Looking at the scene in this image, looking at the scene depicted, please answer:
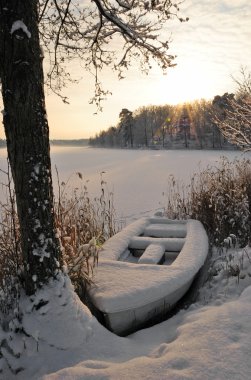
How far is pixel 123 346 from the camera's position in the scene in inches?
100

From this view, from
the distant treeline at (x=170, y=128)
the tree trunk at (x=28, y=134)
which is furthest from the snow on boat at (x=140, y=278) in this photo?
the distant treeline at (x=170, y=128)

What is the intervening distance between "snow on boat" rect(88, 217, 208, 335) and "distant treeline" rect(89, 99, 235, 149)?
51.6 metres

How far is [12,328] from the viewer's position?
2.61 m

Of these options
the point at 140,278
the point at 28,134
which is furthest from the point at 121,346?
the point at 28,134

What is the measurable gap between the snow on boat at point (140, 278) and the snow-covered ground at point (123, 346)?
0.17 metres

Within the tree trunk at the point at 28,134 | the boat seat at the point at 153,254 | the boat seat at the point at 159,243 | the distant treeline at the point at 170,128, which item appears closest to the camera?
the tree trunk at the point at 28,134

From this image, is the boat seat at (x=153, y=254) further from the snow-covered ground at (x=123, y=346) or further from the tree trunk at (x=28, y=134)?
the tree trunk at (x=28, y=134)

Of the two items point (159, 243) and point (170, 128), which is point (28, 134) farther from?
point (170, 128)

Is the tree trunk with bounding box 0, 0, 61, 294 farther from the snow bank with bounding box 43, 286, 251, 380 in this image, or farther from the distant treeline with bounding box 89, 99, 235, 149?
the distant treeline with bounding box 89, 99, 235, 149

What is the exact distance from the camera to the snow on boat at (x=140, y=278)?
2.88m

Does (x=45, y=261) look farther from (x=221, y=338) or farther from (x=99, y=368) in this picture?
(x=221, y=338)

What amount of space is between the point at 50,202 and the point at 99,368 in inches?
49.1

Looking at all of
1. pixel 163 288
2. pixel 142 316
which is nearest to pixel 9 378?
pixel 142 316

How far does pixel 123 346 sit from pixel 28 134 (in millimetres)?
1721
